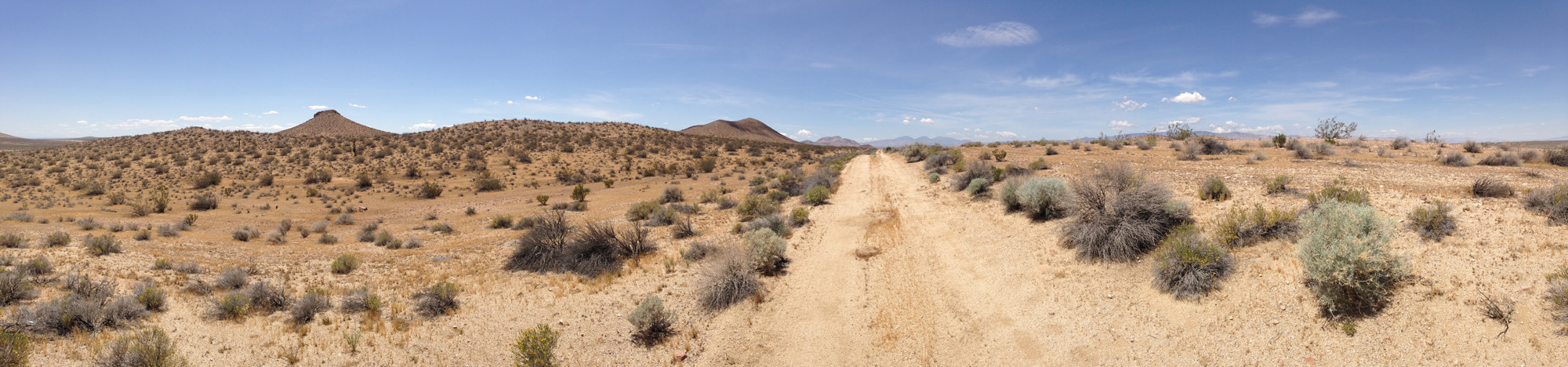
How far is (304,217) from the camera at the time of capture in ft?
59.1

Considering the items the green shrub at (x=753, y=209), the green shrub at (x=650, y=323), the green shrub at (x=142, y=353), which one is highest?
the green shrub at (x=753, y=209)

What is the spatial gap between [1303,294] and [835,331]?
205 inches

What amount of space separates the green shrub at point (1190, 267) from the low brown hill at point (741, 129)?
97.6 meters

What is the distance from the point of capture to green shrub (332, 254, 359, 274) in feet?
31.0

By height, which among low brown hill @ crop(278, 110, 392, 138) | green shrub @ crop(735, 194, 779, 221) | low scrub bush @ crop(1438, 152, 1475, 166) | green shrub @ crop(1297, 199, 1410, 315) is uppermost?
low brown hill @ crop(278, 110, 392, 138)

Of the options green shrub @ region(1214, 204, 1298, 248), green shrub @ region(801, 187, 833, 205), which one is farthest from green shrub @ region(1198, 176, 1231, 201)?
green shrub @ region(801, 187, 833, 205)

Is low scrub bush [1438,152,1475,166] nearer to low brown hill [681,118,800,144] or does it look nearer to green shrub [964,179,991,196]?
green shrub [964,179,991,196]

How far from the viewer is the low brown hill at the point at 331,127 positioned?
60.2m

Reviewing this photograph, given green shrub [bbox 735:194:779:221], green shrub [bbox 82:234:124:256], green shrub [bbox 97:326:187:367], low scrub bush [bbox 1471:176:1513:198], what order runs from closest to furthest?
green shrub [bbox 97:326:187:367] → low scrub bush [bbox 1471:176:1513:198] → green shrub [bbox 82:234:124:256] → green shrub [bbox 735:194:779:221]

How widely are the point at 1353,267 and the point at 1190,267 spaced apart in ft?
4.99

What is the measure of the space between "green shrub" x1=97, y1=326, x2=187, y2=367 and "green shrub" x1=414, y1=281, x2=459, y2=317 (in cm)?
234

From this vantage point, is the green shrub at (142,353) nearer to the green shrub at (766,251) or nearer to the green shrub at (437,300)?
the green shrub at (437,300)

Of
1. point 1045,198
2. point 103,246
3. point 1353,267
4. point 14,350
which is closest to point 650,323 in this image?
point 14,350

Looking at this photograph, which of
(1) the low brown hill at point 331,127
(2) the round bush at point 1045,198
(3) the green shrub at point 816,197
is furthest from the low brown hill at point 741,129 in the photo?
(2) the round bush at point 1045,198
